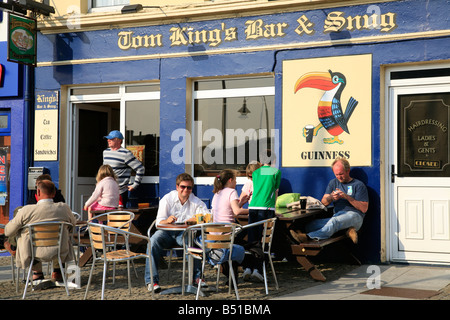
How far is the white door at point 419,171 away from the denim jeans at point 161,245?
3296 mm

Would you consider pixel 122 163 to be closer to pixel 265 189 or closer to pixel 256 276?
pixel 265 189

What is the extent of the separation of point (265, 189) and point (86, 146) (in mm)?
4975

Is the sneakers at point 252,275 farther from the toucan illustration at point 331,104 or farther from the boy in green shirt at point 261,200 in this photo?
the toucan illustration at point 331,104

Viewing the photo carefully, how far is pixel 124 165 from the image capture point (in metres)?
10.0

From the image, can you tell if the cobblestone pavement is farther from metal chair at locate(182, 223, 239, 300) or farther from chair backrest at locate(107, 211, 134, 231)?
chair backrest at locate(107, 211, 134, 231)

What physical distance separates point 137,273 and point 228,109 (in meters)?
3.18

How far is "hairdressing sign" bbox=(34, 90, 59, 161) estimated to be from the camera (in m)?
10.8

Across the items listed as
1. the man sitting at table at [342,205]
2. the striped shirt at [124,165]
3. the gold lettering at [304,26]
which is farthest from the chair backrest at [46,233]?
the gold lettering at [304,26]

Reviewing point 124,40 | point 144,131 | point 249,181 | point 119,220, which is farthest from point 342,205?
point 124,40

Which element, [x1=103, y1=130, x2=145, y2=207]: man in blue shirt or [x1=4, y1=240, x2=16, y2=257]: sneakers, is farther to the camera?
→ [x1=103, y1=130, x2=145, y2=207]: man in blue shirt

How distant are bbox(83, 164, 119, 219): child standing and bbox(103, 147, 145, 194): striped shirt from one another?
0.96 meters

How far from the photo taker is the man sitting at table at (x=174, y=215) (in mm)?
6934

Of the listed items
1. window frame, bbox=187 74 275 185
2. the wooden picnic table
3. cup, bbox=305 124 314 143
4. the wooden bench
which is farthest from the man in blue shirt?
the wooden bench

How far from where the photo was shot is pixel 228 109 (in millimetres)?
9844
